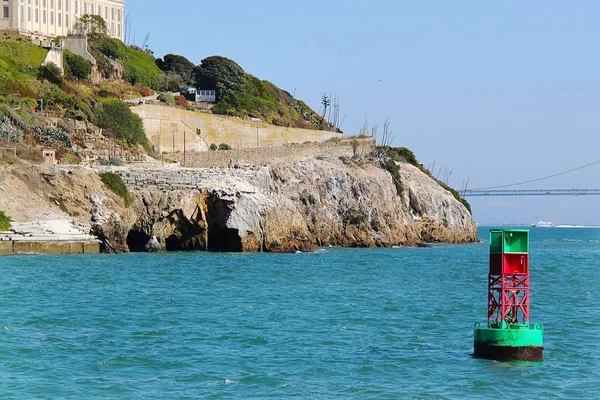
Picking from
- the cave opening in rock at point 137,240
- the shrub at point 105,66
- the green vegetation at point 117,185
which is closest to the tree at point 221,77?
the shrub at point 105,66

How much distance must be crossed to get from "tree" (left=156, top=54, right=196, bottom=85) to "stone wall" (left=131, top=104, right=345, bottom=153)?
61.0ft

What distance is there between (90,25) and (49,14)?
4149 mm

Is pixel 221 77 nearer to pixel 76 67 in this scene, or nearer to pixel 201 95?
pixel 201 95

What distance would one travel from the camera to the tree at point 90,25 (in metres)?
96.6

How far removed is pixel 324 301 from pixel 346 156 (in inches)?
1689

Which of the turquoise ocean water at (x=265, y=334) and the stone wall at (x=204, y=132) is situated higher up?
the stone wall at (x=204, y=132)

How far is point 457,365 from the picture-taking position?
22609 mm

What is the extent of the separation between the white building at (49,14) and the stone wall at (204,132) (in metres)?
18.3

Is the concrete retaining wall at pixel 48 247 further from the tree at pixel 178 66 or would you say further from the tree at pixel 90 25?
the tree at pixel 178 66

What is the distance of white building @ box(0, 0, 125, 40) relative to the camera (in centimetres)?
9144

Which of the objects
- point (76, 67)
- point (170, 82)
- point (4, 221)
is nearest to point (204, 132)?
point (76, 67)

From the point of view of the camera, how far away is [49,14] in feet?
311

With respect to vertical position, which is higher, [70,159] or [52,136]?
[52,136]

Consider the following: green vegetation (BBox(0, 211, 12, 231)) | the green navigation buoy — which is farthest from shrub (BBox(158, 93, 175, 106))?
the green navigation buoy
